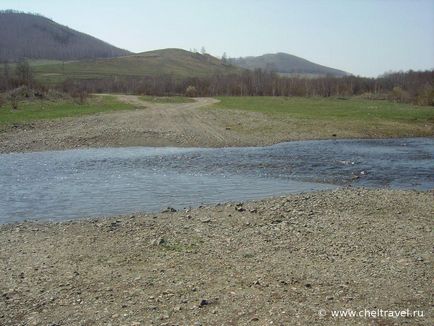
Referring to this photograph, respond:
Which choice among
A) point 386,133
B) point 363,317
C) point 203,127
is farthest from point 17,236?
point 386,133

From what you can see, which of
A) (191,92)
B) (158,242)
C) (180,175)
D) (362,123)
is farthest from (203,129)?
(191,92)

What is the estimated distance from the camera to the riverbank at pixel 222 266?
25.5 feet

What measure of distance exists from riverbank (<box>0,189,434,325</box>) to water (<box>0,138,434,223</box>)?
2.34 m

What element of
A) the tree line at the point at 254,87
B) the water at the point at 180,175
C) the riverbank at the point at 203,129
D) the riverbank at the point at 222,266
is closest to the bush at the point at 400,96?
the tree line at the point at 254,87

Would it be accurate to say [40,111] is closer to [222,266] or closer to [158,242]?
[158,242]

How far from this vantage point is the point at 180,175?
21.6m

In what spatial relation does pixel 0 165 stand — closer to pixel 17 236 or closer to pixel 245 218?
pixel 17 236

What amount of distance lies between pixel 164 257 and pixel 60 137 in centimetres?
2564

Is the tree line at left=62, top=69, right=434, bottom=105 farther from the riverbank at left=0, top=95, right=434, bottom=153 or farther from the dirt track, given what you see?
the dirt track

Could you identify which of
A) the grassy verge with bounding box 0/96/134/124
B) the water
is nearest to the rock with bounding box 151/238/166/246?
the water

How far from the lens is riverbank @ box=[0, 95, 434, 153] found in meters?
32.8

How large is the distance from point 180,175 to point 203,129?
17862 mm

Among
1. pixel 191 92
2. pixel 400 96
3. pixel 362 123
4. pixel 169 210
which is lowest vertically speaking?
pixel 169 210

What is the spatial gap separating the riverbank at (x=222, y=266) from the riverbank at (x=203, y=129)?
63.4ft
